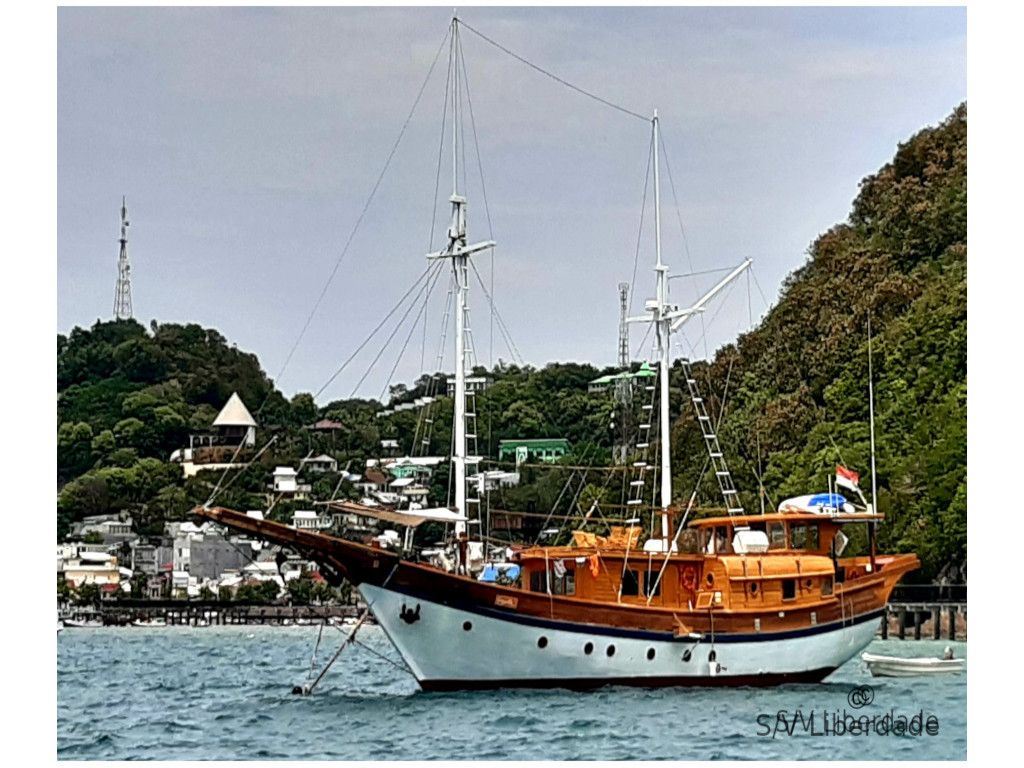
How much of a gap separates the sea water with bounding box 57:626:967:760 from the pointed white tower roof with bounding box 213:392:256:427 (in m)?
66.1

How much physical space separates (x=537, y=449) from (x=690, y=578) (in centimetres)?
4356

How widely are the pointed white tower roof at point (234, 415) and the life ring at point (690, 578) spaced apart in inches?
2850

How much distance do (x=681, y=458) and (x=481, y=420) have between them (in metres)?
11.0

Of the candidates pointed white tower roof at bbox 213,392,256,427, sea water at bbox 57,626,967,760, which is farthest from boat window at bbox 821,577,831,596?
pointed white tower roof at bbox 213,392,256,427

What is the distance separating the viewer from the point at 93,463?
323ft

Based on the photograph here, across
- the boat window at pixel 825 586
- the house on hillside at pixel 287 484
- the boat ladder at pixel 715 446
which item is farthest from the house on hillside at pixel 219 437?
the boat window at pixel 825 586

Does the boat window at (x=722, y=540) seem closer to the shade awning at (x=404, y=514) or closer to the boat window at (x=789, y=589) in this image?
the boat window at (x=789, y=589)

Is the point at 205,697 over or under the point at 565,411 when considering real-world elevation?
under

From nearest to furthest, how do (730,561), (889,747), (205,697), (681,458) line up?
(889,747), (730,561), (205,697), (681,458)

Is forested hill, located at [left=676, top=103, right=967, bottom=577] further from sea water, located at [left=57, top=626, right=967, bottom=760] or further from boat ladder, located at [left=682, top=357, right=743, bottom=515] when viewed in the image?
sea water, located at [left=57, top=626, right=967, bottom=760]

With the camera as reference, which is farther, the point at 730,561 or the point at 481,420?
the point at 481,420

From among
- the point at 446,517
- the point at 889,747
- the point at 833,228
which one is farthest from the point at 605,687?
the point at 833,228

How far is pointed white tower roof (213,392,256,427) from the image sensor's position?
104m

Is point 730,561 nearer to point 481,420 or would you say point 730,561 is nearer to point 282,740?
point 282,740
